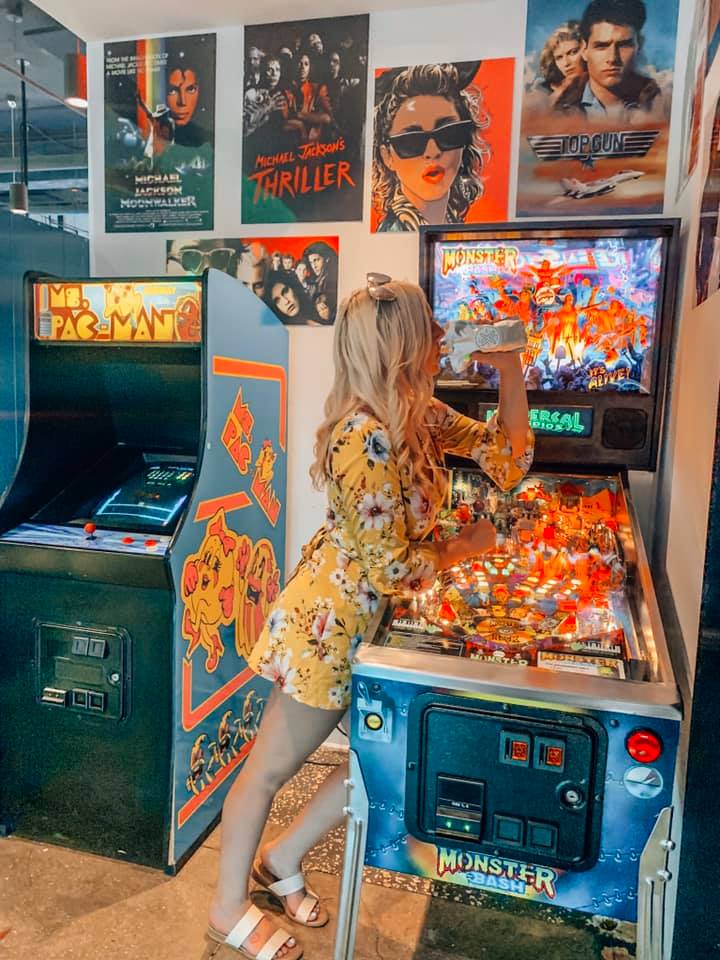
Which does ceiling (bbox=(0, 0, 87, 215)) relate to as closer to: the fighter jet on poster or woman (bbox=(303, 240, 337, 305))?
woman (bbox=(303, 240, 337, 305))

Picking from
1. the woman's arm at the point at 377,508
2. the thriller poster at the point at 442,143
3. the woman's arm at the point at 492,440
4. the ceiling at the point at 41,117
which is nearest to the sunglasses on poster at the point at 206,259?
the thriller poster at the point at 442,143

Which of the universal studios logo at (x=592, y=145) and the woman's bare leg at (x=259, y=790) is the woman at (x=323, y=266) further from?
the woman's bare leg at (x=259, y=790)

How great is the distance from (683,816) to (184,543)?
4.77 feet

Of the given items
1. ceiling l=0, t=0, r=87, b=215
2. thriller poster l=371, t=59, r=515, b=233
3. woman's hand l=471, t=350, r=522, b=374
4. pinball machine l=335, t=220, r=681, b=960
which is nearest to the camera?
pinball machine l=335, t=220, r=681, b=960

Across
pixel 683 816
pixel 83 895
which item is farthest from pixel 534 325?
pixel 83 895

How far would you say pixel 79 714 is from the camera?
7.57ft

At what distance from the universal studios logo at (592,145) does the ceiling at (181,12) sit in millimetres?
636

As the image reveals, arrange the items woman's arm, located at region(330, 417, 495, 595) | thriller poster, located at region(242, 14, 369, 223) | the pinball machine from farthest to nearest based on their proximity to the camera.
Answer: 1. thriller poster, located at region(242, 14, 369, 223)
2. woman's arm, located at region(330, 417, 495, 595)
3. the pinball machine

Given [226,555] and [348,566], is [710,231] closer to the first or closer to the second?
[348,566]

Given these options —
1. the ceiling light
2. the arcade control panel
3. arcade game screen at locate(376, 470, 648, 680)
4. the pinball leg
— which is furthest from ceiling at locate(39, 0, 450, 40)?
the ceiling light

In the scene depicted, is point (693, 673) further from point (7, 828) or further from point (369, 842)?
point (7, 828)

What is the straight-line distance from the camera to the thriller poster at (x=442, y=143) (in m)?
2.57

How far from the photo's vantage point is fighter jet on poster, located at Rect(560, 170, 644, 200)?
243 cm

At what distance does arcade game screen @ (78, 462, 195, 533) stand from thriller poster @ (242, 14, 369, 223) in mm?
1083
